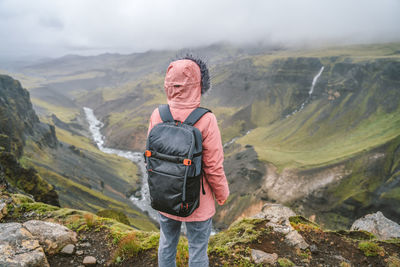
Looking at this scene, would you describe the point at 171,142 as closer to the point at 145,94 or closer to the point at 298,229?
the point at 298,229

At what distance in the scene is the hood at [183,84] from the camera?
3.28 meters

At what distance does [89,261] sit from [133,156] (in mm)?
96909

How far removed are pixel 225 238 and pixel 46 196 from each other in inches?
510

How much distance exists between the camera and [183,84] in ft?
10.7

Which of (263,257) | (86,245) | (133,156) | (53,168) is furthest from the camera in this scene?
(133,156)

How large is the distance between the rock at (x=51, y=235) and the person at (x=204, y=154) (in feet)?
9.25

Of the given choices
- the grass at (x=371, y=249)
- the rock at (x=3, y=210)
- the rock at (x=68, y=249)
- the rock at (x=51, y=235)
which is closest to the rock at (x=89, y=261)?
the rock at (x=68, y=249)

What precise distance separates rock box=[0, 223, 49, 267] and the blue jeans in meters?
2.32

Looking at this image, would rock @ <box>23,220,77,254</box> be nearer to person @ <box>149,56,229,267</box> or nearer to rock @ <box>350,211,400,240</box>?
person @ <box>149,56,229,267</box>

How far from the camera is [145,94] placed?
617ft

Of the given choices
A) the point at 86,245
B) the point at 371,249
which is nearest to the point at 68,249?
the point at 86,245

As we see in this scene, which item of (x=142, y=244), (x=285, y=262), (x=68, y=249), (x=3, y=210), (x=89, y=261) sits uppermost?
(x=3, y=210)

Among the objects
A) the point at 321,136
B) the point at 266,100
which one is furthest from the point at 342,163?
the point at 266,100

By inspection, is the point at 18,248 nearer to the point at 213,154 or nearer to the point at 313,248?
the point at 213,154
